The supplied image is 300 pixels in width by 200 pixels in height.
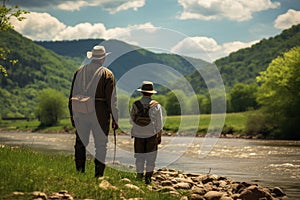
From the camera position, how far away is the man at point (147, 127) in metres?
14.1

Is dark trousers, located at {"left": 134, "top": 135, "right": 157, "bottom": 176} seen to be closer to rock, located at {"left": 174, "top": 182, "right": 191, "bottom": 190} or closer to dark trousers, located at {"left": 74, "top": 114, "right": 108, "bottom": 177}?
rock, located at {"left": 174, "top": 182, "right": 191, "bottom": 190}

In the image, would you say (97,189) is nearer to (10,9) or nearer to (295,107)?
(10,9)

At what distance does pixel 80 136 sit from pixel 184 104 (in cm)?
13231

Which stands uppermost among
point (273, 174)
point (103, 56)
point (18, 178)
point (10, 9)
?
point (10, 9)

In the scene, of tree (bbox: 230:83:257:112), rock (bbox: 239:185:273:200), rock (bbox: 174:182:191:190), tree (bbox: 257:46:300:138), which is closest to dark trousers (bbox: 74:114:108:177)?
rock (bbox: 174:182:191:190)

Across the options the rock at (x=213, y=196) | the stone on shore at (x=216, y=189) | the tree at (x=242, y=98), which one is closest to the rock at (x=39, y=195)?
the stone on shore at (x=216, y=189)

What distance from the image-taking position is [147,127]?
14094 millimetres

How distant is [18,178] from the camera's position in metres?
10.1

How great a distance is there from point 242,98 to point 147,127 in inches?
5086

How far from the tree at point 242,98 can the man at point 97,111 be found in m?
128

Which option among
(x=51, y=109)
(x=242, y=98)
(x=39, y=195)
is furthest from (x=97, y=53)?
(x=51, y=109)

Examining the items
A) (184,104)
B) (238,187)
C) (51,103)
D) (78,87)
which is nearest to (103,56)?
(78,87)

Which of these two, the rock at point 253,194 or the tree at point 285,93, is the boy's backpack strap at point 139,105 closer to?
the rock at point 253,194

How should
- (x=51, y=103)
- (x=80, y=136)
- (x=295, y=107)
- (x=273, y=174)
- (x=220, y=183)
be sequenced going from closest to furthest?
(x=80, y=136)
(x=220, y=183)
(x=273, y=174)
(x=295, y=107)
(x=51, y=103)
